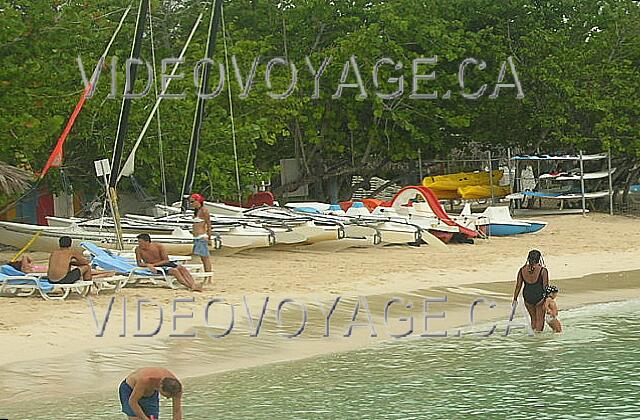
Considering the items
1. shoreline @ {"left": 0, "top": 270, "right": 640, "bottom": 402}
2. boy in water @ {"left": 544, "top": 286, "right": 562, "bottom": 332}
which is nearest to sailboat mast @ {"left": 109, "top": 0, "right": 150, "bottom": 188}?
shoreline @ {"left": 0, "top": 270, "right": 640, "bottom": 402}

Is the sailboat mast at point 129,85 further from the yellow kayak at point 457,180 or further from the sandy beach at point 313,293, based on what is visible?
the yellow kayak at point 457,180

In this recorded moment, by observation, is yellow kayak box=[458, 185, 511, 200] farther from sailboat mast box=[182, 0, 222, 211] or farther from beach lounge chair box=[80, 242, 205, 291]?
beach lounge chair box=[80, 242, 205, 291]

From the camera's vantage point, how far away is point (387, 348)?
14031 mm

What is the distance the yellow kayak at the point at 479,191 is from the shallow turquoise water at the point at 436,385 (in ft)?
57.9

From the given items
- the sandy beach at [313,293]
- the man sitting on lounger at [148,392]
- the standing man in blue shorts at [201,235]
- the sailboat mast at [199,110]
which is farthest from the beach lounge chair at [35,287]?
the man sitting on lounger at [148,392]

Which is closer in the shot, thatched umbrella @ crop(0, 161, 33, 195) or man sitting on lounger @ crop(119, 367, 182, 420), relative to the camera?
man sitting on lounger @ crop(119, 367, 182, 420)

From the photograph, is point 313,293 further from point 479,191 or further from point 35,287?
point 479,191

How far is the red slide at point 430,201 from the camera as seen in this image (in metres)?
24.5

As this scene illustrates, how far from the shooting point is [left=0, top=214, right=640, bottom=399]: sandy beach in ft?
43.1

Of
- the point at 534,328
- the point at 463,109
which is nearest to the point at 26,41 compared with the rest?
the point at 534,328

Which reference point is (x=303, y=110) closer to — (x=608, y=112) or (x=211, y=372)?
(x=608, y=112)

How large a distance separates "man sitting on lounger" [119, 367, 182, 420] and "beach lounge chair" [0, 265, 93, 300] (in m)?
6.85

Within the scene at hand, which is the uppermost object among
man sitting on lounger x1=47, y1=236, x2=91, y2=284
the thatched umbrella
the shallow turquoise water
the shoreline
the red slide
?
the thatched umbrella

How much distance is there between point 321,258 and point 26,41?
6946mm
